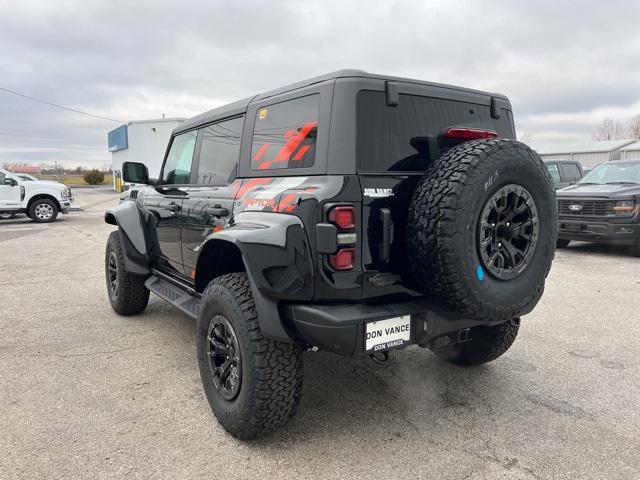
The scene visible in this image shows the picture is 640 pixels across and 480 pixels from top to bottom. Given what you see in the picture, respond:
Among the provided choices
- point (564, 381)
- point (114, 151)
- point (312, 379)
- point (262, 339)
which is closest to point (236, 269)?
point (262, 339)

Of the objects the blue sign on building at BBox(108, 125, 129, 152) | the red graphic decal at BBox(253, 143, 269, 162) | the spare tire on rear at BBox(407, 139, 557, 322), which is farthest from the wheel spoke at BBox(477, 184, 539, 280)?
the blue sign on building at BBox(108, 125, 129, 152)

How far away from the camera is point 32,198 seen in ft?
48.3

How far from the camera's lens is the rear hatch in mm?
2357

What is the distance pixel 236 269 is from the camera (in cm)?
301

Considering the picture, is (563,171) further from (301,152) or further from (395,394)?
(301,152)

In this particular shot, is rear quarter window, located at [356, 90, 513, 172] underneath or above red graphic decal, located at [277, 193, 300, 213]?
above

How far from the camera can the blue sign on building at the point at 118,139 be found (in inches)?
1500

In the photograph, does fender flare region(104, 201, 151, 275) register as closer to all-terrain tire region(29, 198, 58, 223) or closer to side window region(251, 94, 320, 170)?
side window region(251, 94, 320, 170)

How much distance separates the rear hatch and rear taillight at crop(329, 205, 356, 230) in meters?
0.07

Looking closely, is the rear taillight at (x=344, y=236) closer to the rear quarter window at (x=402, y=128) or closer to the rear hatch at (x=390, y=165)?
the rear hatch at (x=390, y=165)

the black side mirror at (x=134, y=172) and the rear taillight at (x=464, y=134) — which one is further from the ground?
the rear taillight at (x=464, y=134)

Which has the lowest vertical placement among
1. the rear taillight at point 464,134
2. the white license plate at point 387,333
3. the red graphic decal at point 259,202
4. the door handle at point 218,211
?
the white license plate at point 387,333

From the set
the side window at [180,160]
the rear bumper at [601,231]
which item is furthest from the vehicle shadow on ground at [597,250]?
the side window at [180,160]

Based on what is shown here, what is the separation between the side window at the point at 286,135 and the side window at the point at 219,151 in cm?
27
